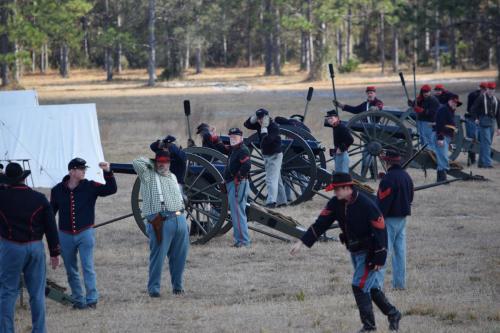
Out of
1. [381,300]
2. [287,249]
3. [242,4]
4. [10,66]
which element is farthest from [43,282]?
[242,4]

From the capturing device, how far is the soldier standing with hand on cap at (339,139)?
17156 millimetres

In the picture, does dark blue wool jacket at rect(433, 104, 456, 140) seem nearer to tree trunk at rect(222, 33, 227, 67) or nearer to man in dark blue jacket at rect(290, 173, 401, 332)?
man in dark blue jacket at rect(290, 173, 401, 332)

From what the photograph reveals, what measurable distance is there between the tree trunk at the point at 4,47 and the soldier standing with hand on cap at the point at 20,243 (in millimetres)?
A: 45270

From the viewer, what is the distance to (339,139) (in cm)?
1756

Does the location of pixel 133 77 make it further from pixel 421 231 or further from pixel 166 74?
pixel 421 231

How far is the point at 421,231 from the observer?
48.5ft

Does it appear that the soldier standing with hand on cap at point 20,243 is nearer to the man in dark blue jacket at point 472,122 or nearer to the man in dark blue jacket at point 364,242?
the man in dark blue jacket at point 364,242

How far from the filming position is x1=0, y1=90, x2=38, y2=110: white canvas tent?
20.8m

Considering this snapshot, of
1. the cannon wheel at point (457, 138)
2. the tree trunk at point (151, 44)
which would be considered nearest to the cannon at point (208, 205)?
the cannon wheel at point (457, 138)

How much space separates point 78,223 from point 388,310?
3.39 metres

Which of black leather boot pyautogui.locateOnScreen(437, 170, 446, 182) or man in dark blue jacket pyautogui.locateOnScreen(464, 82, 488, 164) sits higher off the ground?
man in dark blue jacket pyautogui.locateOnScreen(464, 82, 488, 164)

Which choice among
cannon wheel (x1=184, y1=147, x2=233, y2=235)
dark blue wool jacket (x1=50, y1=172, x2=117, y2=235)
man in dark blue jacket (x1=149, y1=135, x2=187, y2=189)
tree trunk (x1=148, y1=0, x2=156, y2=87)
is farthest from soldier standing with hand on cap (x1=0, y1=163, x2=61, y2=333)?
tree trunk (x1=148, y1=0, x2=156, y2=87)

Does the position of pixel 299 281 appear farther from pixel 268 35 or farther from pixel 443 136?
pixel 268 35

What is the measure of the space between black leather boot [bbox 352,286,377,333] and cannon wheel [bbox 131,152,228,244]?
5.31 metres
